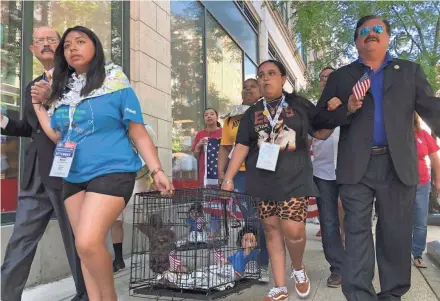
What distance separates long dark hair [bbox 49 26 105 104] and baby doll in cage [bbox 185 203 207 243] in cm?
116

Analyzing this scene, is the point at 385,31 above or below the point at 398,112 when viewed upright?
above

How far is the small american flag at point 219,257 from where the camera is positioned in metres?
3.42

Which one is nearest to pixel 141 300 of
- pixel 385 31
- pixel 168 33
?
pixel 385 31

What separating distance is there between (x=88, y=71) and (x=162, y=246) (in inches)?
55.7

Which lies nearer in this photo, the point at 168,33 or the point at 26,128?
the point at 26,128

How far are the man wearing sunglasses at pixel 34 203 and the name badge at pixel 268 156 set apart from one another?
5.17 ft

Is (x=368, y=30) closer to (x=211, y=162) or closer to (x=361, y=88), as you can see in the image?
(x=361, y=88)

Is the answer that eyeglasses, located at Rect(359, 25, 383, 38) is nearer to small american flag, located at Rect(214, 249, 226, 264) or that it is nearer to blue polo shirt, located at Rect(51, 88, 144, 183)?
blue polo shirt, located at Rect(51, 88, 144, 183)

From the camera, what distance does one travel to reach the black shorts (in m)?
2.75

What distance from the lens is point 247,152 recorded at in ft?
13.2

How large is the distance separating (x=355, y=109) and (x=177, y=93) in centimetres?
528

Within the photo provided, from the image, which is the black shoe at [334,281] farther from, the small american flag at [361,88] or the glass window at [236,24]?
the glass window at [236,24]

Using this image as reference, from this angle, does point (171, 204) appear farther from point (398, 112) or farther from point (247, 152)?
point (398, 112)

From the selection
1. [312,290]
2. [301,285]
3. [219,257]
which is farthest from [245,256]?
[312,290]
